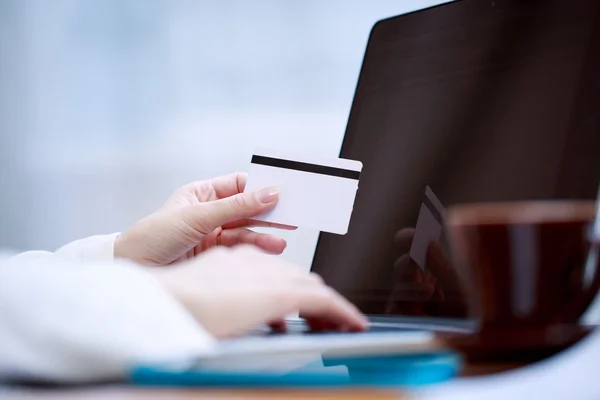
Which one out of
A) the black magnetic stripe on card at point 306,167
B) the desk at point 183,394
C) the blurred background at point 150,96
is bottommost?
the desk at point 183,394

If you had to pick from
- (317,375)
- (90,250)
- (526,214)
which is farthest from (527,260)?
(90,250)

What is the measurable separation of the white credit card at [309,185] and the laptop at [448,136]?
44mm

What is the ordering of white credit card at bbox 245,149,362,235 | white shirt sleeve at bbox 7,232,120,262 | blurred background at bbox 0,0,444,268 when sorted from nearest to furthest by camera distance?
white credit card at bbox 245,149,362,235 → white shirt sleeve at bbox 7,232,120,262 → blurred background at bbox 0,0,444,268

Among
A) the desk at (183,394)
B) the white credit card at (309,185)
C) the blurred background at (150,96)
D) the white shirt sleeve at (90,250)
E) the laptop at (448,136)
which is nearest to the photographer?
the desk at (183,394)

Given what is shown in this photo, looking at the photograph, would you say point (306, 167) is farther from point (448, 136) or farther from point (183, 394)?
point (183, 394)

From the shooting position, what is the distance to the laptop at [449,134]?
1.93 feet

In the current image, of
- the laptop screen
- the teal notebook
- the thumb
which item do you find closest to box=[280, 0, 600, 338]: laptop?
the laptop screen

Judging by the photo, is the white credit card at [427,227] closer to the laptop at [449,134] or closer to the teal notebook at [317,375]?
the laptop at [449,134]

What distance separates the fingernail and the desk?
Result: 1.59 ft

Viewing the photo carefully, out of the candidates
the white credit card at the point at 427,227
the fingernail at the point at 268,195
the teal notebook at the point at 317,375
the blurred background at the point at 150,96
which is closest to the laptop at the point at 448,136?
the white credit card at the point at 427,227

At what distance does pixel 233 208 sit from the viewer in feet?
2.75

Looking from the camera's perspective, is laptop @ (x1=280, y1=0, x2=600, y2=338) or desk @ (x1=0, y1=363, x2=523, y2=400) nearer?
desk @ (x1=0, y1=363, x2=523, y2=400)

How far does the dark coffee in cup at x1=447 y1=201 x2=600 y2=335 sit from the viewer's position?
0.35 meters

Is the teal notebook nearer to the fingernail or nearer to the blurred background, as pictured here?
the fingernail
